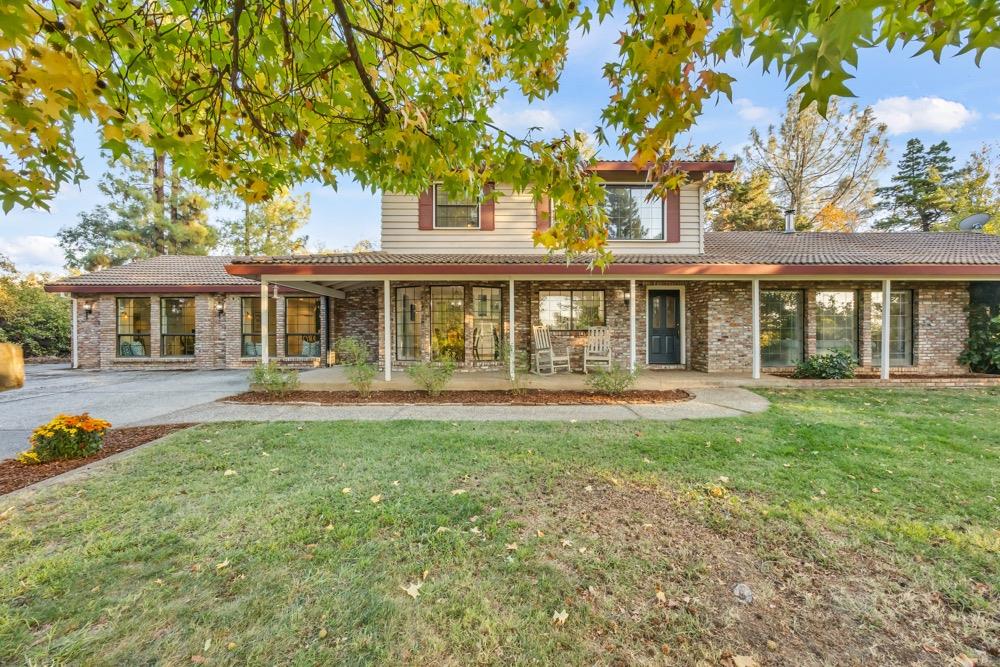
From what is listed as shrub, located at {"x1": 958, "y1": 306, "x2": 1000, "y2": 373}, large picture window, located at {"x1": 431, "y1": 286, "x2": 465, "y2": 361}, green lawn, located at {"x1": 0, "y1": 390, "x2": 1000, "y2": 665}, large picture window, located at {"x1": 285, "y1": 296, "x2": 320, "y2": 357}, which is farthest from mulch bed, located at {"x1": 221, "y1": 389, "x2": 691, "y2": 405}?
shrub, located at {"x1": 958, "y1": 306, "x2": 1000, "y2": 373}

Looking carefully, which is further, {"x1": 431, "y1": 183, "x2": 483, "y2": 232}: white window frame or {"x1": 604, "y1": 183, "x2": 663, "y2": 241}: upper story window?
{"x1": 604, "y1": 183, "x2": 663, "y2": 241}: upper story window

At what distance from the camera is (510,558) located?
2297 millimetres

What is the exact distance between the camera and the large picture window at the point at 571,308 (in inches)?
394

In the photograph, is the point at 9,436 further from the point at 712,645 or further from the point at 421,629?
the point at 712,645

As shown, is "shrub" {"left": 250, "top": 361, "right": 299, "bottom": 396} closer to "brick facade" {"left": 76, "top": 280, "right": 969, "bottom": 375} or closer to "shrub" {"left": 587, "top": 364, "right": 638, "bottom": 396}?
"brick facade" {"left": 76, "top": 280, "right": 969, "bottom": 375}

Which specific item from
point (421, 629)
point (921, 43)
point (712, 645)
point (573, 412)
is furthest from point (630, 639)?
point (573, 412)

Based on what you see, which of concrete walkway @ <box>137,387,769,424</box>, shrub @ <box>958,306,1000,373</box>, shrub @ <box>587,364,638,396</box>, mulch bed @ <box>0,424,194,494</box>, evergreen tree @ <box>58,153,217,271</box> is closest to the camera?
mulch bed @ <box>0,424,194,494</box>

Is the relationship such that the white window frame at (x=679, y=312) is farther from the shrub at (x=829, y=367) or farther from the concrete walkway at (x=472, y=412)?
the concrete walkway at (x=472, y=412)

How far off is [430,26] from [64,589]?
4.10 meters

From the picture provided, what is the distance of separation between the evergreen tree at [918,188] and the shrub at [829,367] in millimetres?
22083

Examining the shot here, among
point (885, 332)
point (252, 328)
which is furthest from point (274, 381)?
point (885, 332)

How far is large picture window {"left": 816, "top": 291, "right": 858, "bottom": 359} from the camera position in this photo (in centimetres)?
983

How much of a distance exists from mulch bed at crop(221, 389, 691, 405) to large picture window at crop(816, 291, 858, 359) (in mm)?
5137

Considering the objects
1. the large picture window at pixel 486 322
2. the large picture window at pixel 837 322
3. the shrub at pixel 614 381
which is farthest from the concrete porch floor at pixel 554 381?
the large picture window at pixel 837 322
